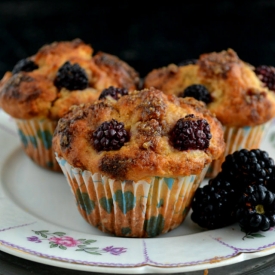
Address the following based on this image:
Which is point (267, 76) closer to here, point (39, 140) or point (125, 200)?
point (125, 200)

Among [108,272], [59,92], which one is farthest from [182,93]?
[108,272]

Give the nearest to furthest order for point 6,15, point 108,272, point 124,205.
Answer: point 108,272, point 124,205, point 6,15

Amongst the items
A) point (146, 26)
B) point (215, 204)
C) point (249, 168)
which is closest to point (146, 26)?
point (146, 26)

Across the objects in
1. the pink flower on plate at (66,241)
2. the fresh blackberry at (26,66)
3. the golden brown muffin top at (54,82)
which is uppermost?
the fresh blackberry at (26,66)

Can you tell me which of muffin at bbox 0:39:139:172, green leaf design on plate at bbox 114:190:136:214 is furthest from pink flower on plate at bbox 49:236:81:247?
muffin at bbox 0:39:139:172

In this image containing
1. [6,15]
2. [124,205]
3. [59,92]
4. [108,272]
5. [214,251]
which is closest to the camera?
[108,272]

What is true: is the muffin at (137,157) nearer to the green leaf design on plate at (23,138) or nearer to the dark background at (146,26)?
the green leaf design on plate at (23,138)

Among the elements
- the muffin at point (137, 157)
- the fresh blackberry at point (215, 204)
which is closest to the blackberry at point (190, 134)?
the muffin at point (137, 157)

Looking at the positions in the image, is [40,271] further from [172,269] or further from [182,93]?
[182,93]
